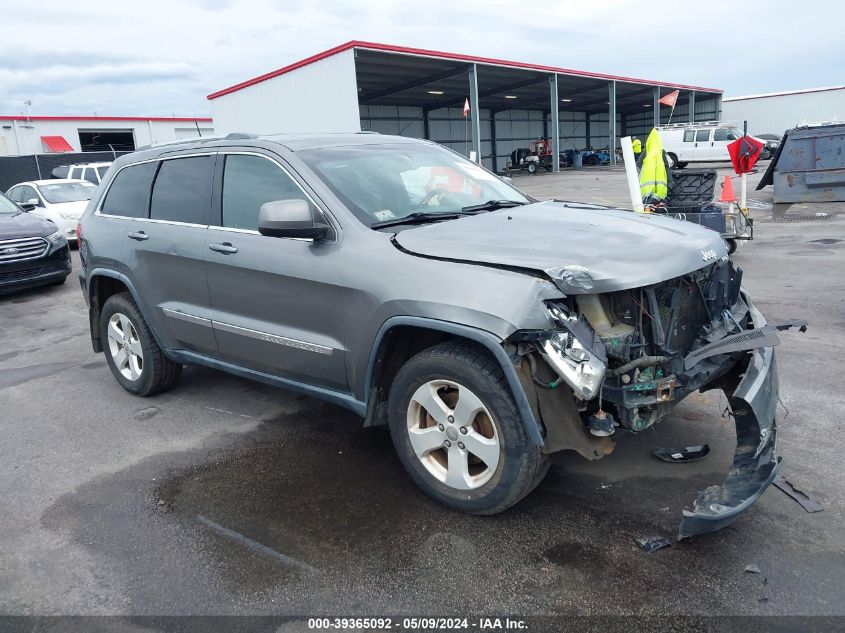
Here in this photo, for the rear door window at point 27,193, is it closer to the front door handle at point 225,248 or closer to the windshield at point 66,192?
the windshield at point 66,192

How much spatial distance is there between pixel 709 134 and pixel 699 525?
118 feet

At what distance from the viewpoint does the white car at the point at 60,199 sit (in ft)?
46.9

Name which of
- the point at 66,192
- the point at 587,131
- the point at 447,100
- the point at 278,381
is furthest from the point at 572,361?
the point at 587,131

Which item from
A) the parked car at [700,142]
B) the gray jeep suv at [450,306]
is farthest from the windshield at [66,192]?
the parked car at [700,142]

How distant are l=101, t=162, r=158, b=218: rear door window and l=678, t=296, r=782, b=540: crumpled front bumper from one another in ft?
13.4

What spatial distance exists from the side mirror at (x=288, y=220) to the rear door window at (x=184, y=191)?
1.05 metres

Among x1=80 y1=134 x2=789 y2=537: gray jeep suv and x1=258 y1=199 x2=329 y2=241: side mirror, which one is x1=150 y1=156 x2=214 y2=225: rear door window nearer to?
x1=80 y1=134 x2=789 y2=537: gray jeep suv

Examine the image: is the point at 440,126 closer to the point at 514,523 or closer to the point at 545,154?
the point at 545,154

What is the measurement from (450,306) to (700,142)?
3612 centimetres

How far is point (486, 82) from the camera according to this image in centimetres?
3484

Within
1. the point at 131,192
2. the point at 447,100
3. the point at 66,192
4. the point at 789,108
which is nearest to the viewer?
the point at 131,192

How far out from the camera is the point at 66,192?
15.4m

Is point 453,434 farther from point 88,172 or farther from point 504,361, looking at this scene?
point 88,172

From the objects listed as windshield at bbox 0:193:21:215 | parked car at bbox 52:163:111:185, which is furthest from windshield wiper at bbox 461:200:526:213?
parked car at bbox 52:163:111:185
